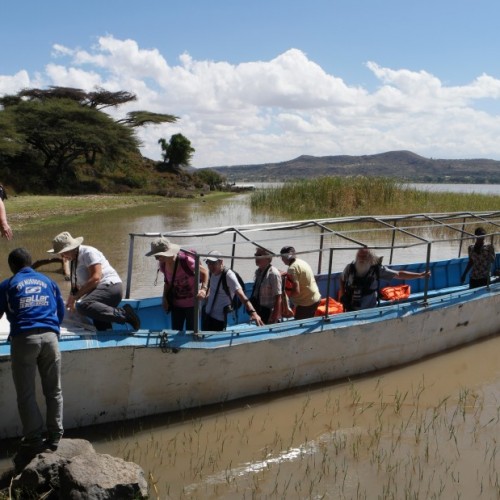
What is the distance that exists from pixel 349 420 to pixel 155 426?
75.4 inches

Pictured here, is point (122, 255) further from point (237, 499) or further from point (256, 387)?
point (237, 499)

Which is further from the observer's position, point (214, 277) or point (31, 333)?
point (214, 277)

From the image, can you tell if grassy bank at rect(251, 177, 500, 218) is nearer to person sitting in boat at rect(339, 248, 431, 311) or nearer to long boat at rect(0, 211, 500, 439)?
long boat at rect(0, 211, 500, 439)

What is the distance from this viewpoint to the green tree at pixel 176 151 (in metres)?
58.2

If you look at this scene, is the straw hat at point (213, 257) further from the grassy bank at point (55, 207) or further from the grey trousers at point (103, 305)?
the grassy bank at point (55, 207)

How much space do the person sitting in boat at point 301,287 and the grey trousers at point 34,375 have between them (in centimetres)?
312

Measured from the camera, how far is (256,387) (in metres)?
6.49

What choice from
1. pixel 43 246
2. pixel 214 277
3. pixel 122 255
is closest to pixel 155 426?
pixel 214 277

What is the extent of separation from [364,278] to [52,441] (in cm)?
435

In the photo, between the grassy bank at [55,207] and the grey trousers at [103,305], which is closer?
the grey trousers at [103,305]

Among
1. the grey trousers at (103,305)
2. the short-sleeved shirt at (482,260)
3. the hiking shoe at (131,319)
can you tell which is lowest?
the hiking shoe at (131,319)

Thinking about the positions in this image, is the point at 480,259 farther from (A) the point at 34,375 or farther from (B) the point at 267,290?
(A) the point at 34,375

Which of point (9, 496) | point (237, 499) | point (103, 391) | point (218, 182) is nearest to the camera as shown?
point (9, 496)

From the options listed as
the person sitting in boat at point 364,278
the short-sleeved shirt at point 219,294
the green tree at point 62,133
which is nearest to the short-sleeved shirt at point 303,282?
the person sitting in boat at point 364,278
